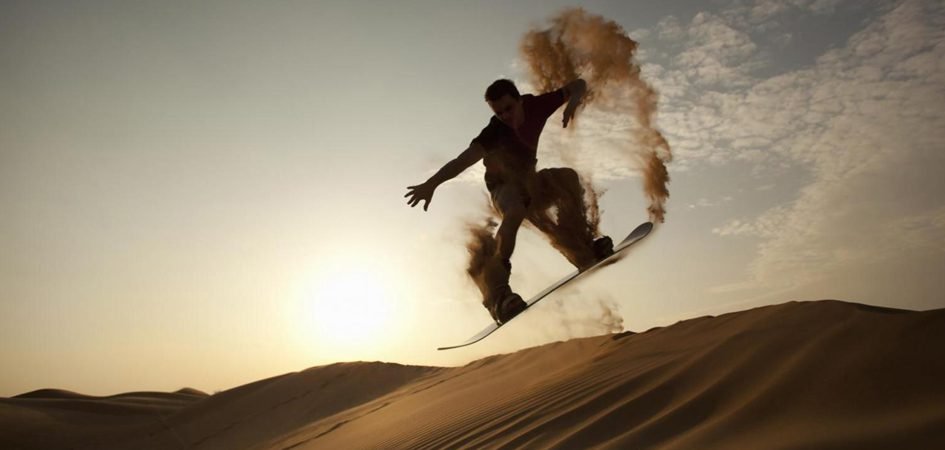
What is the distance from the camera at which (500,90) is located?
4.87 metres

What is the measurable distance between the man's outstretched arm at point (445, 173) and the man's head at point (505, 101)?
381 millimetres

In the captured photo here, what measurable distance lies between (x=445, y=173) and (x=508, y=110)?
811 millimetres

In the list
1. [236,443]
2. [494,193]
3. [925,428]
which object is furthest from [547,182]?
[236,443]

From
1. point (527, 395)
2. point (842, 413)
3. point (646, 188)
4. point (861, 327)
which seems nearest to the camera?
point (842, 413)

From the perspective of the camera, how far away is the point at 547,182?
5.29 m

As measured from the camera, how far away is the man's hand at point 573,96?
5.40m

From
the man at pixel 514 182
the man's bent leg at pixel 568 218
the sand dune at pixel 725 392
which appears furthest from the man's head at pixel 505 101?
the sand dune at pixel 725 392

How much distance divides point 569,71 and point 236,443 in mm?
7947

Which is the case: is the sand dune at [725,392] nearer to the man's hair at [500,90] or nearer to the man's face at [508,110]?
the man's face at [508,110]

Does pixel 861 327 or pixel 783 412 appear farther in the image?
pixel 861 327

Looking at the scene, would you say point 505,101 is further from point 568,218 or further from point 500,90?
point 568,218

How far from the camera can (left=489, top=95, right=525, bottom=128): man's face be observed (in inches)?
191

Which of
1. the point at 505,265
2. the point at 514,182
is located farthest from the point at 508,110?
the point at 505,265

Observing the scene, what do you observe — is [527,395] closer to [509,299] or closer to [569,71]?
[509,299]
